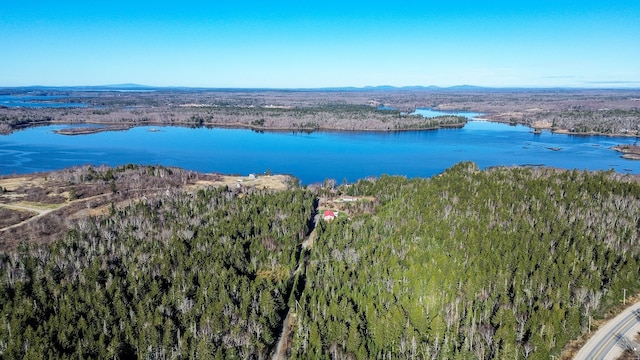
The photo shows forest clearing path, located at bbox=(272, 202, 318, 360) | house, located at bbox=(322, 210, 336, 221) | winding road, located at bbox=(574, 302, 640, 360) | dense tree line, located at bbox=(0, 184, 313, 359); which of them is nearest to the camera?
dense tree line, located at bbox=(0, 184, 313, 359)

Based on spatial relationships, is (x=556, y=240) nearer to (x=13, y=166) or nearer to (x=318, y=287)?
(x=318, y=287)

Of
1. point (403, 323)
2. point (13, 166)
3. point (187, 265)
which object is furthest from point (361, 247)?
point (13, 166)

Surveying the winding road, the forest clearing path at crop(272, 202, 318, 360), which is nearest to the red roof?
the forest clearing path at crop(272, 202, 318, 360)

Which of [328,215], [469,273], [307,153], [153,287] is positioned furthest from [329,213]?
[307,153]

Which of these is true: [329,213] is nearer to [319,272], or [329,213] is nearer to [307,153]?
[319,272]

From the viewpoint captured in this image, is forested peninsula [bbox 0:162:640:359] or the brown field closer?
forested peninsula [bbox 0:162:640:359]

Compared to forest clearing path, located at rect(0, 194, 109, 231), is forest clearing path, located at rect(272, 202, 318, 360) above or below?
below

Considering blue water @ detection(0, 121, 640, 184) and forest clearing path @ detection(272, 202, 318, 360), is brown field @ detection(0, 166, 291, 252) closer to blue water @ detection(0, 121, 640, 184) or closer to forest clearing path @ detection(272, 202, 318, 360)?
blue water @ detection(0, 121, 640, 184)

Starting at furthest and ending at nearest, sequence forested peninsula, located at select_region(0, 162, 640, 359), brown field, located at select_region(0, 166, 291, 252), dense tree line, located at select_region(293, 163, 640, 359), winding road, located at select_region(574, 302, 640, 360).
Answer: brown field, located at select_region(0, 166, 291, 252) < dense tree line, located at select_region(293, 163, 640, 359) < forested peninsula, located at select_region(0, 162, 640, 359) < winding road, located at select_region(574, 302, 640, 360)
